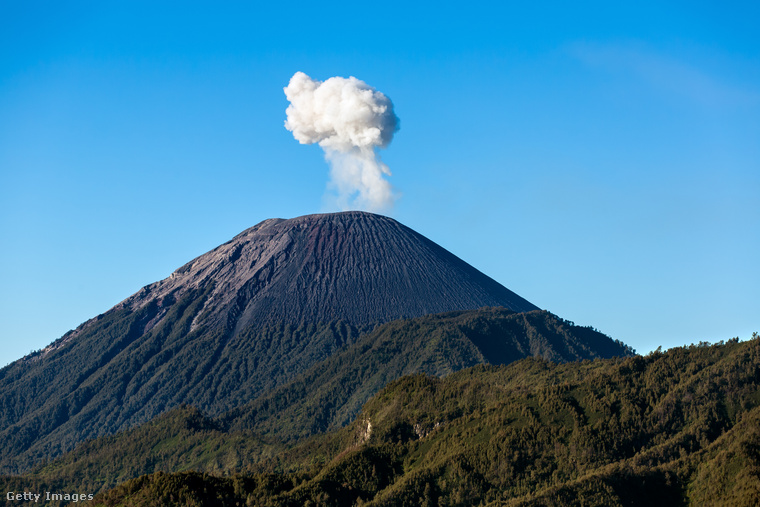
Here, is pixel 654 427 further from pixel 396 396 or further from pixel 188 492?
pixel 188 492

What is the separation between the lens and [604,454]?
10900 cm

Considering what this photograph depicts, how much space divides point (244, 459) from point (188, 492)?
72898 millimetres

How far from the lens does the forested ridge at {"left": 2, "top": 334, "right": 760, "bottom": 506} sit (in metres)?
97.8

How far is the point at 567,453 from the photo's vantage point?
10875 centimetres

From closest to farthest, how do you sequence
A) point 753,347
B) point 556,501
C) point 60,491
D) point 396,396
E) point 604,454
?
point 556,501
point 604,454
point 753,347
point 396,396
point 60,491

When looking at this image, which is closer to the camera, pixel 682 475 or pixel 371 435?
pixel 682 475

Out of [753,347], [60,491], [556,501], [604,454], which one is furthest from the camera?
[60,491]

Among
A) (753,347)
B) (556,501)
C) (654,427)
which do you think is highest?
(753,347)

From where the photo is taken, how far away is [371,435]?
133125mm

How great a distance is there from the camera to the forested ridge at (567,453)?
321 feet

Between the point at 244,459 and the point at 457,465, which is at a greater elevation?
the point at 244,459

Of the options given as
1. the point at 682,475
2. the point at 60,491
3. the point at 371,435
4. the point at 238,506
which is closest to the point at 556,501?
the point at 682,475

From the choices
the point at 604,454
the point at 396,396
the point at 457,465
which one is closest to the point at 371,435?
the point at 396,396

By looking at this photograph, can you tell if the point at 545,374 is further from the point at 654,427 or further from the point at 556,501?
the point at 556,501
